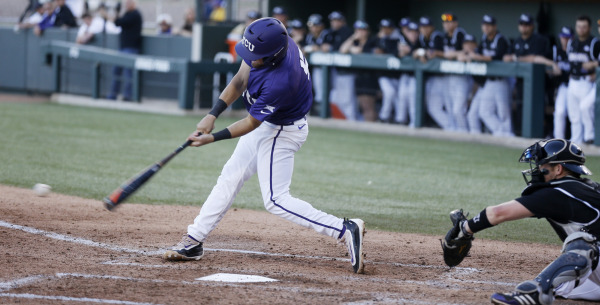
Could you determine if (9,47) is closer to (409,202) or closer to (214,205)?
(409,202)

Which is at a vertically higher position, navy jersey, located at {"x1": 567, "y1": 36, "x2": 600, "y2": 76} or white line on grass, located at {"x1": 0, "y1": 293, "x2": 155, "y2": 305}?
navy jersey, located at {"x1": 567, "y1": 36, "x2": 600, "y2": 76}

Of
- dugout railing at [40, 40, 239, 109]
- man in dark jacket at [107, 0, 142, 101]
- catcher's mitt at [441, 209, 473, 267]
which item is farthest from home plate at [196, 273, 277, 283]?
man in dark jacket at [107, 0, 142, 101]

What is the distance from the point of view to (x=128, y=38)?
1728cm

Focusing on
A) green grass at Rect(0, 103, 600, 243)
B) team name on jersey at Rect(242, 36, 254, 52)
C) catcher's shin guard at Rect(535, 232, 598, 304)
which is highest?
team name on jersey at Rect(242, 36, 254, 52)

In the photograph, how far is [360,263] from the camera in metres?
5.40

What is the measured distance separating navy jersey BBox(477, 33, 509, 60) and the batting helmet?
8358mm

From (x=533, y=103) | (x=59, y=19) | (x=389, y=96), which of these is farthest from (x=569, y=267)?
(x=59, y=19)

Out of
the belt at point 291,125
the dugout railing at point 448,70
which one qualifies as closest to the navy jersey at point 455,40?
the dugout railing at point 448,70

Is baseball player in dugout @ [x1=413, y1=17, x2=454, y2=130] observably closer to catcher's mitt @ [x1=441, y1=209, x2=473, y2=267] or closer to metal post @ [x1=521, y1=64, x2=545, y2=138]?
metal post @ [x1=521, y1=64, x2=545, y2=138]

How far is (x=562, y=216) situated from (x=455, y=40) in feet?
30.7

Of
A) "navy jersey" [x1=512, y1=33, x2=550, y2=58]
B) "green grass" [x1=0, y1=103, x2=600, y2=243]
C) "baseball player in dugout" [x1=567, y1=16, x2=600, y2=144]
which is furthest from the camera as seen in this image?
"navy jersey" [x1=512, y1=33, x2=550, y2=58]

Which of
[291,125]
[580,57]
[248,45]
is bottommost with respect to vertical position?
[291,125]

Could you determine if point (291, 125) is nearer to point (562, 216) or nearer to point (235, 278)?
point (235, 278)

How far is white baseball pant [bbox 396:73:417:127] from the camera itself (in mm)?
14117
